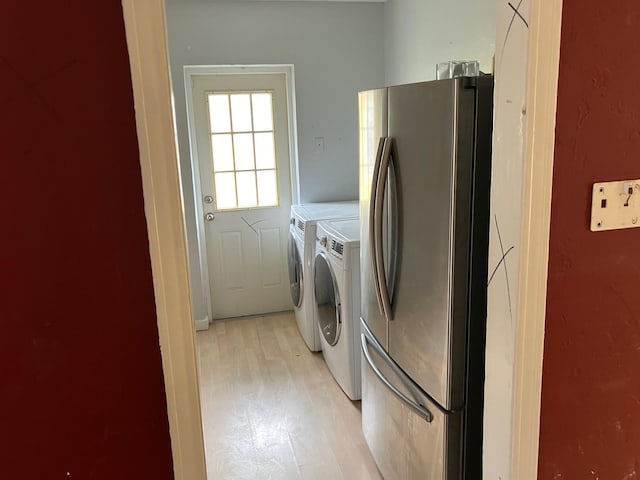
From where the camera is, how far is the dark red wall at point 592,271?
3.70ft

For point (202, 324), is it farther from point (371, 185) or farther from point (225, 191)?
point (371, 185)

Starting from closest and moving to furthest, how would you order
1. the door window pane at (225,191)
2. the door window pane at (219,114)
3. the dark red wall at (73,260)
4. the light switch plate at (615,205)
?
the dark red wall at (73,260) < the light switch plate at (615,205) < the door window pane at (219,114) < the door window pane at (225,191)

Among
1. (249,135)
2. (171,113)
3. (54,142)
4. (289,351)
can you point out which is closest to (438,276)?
(171,113)

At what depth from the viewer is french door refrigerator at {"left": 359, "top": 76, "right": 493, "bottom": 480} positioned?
146 cm

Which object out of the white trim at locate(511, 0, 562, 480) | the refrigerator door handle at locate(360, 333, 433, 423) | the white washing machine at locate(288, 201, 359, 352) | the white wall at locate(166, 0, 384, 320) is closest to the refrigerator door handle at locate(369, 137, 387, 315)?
the refrigerator door handle at locate(360, 333, 433, 423)

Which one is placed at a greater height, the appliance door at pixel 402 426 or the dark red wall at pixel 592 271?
the dark red wall at pixel 592 271

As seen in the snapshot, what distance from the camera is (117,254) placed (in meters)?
0.99

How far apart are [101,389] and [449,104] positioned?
3.70 ft

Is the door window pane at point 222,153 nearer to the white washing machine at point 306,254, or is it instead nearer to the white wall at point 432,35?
the white washing machine at point 306,254

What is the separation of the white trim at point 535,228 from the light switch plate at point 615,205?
0.45 feet

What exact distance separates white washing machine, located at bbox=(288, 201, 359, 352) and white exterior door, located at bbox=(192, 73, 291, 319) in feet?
1.01

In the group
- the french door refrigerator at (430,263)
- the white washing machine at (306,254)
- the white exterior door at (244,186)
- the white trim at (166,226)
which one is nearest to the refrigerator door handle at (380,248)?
the french door refrigerator at (430,263)

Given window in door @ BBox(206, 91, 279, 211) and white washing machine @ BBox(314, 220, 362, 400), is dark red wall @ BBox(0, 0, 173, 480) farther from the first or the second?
window in door @ BBox(206, 91, 279, 211)

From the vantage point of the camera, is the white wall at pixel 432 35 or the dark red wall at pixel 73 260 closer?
the dark red wall at pixel 73 260
